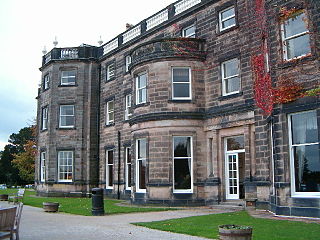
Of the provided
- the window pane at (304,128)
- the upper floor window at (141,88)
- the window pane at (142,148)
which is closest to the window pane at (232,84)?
the upper floor window at (141,88)

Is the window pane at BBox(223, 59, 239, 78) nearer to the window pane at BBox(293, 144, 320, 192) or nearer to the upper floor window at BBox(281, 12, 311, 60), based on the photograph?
the upper floor window at BBox(281, 12, 311, 60)

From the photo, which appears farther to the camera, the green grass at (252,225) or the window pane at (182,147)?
the window pane at (182,147)

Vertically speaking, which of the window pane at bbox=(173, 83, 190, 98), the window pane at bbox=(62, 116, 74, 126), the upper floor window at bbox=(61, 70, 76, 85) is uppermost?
the upper floor window at bbox=(61, 70, 76, 85)

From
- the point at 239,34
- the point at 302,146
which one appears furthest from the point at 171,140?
the point at 302,146

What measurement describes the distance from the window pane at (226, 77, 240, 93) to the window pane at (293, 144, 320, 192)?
5907 mm

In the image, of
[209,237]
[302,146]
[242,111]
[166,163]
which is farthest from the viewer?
[166,163]

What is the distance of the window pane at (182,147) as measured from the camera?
20250 millimetres

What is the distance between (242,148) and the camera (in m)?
19.0

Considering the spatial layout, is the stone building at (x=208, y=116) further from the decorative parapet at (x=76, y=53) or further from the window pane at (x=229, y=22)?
the decorative parapet at (x=76, y=53)

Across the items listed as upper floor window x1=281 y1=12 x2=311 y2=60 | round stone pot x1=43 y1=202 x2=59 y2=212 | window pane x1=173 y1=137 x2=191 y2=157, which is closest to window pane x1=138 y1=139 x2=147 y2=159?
window pane x1=173 y1=137 x2=191 y2=157

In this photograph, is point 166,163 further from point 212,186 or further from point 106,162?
point 106,162

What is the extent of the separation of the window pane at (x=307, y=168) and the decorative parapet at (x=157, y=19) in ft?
43.0

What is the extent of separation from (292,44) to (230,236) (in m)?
8.49

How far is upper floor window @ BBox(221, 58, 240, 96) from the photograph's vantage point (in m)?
19.4
